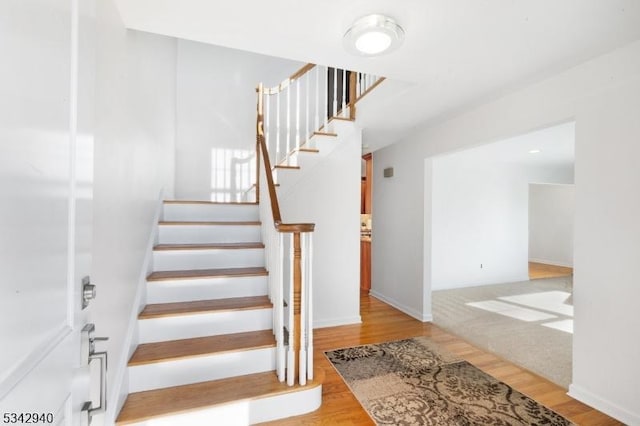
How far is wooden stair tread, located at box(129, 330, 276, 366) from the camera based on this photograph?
6.01ft

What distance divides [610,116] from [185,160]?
4.58 meters

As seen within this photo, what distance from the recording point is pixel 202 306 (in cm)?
218

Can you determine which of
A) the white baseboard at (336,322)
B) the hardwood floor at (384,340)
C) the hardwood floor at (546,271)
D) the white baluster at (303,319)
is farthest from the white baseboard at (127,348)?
the hardwood floor at (546,271)

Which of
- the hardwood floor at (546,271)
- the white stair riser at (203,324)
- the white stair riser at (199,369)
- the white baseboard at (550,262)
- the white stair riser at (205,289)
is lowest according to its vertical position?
the hardwood floor at (546,271)

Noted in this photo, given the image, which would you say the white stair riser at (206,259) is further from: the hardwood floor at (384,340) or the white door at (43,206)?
the white door at (43,206)

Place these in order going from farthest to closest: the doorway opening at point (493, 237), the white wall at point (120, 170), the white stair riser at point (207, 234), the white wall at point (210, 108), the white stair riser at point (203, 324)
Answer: the white wall at point (210, 108)
the doorway opening at point (493, 237)
the white stair riser at point (207, 234)
the white stair riser at point (203, 324)
the white wall at point (120, 170)

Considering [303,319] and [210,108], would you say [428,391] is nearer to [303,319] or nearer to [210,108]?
[303,319]

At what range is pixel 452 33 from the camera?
1741 millimetres

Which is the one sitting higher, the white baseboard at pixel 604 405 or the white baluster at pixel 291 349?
the white baluster at pixel 291 349

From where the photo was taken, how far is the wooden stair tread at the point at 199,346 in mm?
1832

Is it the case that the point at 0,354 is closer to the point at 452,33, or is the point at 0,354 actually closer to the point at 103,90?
the point at 103,90

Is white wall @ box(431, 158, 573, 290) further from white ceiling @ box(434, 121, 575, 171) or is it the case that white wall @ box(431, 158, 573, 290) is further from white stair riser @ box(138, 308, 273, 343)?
white stair riser @ box(138, 308, 273, 343)

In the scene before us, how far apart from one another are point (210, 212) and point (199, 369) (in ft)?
5.57

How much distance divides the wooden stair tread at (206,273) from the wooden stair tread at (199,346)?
468 mm
